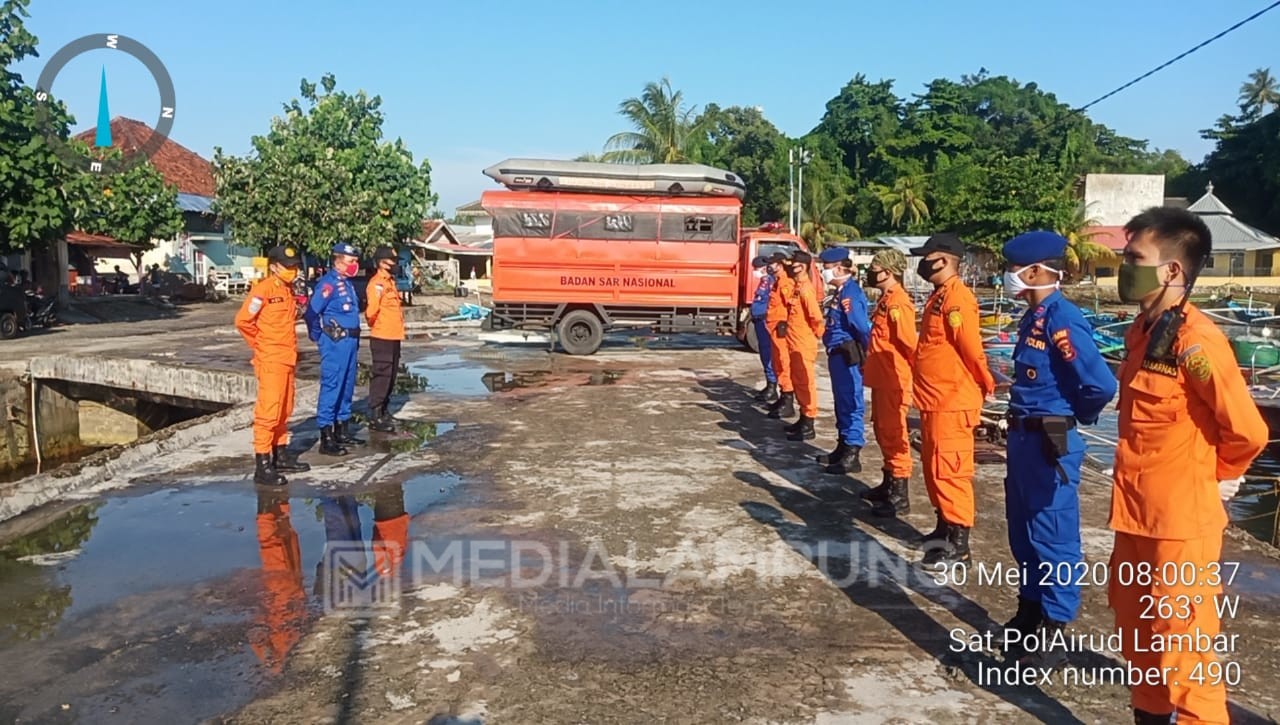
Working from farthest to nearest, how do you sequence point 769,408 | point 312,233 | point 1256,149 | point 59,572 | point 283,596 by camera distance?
point 1256,149
point 312,233
point 769,408
point 59,572
point 283,596

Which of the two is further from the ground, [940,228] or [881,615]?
[940,228]

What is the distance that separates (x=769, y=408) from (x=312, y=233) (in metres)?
20.9

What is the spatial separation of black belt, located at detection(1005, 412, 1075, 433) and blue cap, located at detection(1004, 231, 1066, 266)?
2.11 feet

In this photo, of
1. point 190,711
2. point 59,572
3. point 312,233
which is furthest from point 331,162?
point 190,711

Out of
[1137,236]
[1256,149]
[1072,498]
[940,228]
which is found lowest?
[1072,498]

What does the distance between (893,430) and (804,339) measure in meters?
2.22

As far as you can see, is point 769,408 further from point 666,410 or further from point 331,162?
point 331,162

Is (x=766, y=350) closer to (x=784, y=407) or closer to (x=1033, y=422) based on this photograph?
(x=784, y=407)

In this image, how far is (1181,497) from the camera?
8.70 feet

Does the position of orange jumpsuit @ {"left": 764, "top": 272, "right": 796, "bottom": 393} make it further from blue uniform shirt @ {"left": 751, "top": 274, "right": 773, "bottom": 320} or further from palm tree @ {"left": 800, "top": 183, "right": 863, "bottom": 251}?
palm tree @ {"left": 800, "top": 183, "right": 863, "bottom": 251}

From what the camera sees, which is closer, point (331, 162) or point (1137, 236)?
point (1137, 236)

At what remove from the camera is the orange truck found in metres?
14.5

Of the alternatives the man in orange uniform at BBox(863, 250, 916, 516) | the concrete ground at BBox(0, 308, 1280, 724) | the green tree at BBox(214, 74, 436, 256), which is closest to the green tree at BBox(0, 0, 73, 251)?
the green tree at BBox(214, 74, 436, 256)

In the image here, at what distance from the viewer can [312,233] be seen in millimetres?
26344
